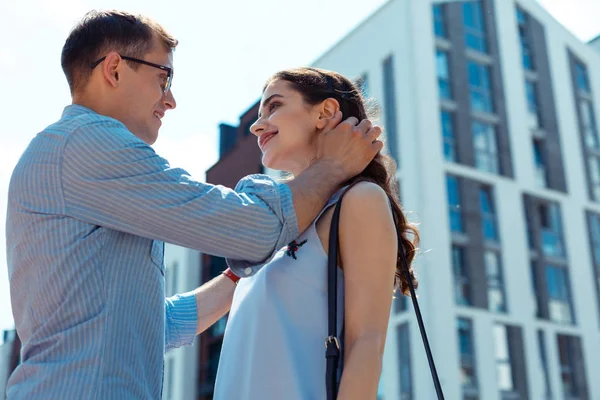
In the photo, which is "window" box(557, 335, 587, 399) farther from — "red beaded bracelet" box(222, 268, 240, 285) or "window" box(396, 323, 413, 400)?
"red beaded bracelet" box(222, 268, 240, 285)

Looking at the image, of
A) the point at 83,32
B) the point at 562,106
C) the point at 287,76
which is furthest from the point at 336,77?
the point at 562,106

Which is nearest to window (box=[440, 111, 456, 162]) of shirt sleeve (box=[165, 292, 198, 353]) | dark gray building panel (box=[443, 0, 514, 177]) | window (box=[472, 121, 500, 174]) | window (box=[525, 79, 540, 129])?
dark gray building panel (box=[443, 0, 514, 177])

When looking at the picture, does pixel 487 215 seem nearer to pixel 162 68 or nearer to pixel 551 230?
pixel 551 230

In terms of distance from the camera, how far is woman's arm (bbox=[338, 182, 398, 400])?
6.88 ft

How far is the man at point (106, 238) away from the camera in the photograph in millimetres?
1855

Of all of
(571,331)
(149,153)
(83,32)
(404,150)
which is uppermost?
(404,150)

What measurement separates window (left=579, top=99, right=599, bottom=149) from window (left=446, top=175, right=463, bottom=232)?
857 centimetres

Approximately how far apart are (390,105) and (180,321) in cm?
2555

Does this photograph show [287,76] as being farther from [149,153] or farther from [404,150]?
[404,150]

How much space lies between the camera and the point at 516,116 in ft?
95.6

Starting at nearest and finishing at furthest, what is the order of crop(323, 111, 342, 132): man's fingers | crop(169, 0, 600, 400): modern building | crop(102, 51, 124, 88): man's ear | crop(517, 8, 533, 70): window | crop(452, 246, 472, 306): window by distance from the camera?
crop(102, 51, 124, 88): man's ear < crop(323, 111, 342, 132): man's fingers < crop(169, 0, 600, 400): modern building < crop(452, 246, 472, 306): window < crop(517, 8, 533, 70): window

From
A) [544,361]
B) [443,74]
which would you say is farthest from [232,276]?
[443,74]

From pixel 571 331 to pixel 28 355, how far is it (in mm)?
28026

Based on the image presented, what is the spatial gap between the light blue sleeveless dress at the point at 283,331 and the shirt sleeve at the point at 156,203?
26 centimetres
